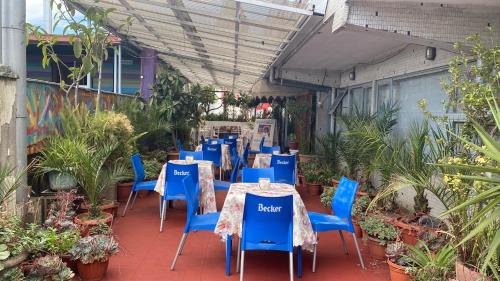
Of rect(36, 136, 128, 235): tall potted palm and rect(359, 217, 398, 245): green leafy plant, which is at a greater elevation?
rect(36, 136, 128, 235): tall potted palm

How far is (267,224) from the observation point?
3.40 m

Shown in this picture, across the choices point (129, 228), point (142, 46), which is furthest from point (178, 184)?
point (142, 46)

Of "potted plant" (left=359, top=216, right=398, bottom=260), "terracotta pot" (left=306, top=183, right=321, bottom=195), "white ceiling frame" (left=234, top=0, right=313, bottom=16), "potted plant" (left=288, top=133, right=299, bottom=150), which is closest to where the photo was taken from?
"potted plant" (left=359, top=216, right=398, bottom=260)

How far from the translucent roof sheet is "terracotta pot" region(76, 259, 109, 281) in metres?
3.01

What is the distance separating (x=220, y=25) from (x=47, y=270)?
14.0ft

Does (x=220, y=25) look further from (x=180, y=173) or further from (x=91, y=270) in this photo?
(x=91, y=270)

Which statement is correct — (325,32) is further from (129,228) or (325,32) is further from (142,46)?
(142,46)

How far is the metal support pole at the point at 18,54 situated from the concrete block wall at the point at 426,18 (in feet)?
9.63

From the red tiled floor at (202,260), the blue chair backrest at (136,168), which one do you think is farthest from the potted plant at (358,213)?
the blue chair backrest at (136,168)

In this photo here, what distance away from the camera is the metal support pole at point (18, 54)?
3539 mm

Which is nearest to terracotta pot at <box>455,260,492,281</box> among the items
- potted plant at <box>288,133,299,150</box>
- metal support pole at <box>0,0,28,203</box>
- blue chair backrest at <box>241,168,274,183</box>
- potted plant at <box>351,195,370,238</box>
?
potted plant at <box>351,195,370,238</box>

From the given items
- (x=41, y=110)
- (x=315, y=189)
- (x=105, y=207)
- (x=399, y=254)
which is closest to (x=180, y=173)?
(x=105, y=207)

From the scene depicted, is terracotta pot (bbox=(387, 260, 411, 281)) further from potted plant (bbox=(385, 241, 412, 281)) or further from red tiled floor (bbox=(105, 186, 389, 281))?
red tiled floor (bbox=(105, 186, 389, 281))

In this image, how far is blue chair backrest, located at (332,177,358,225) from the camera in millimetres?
4070
